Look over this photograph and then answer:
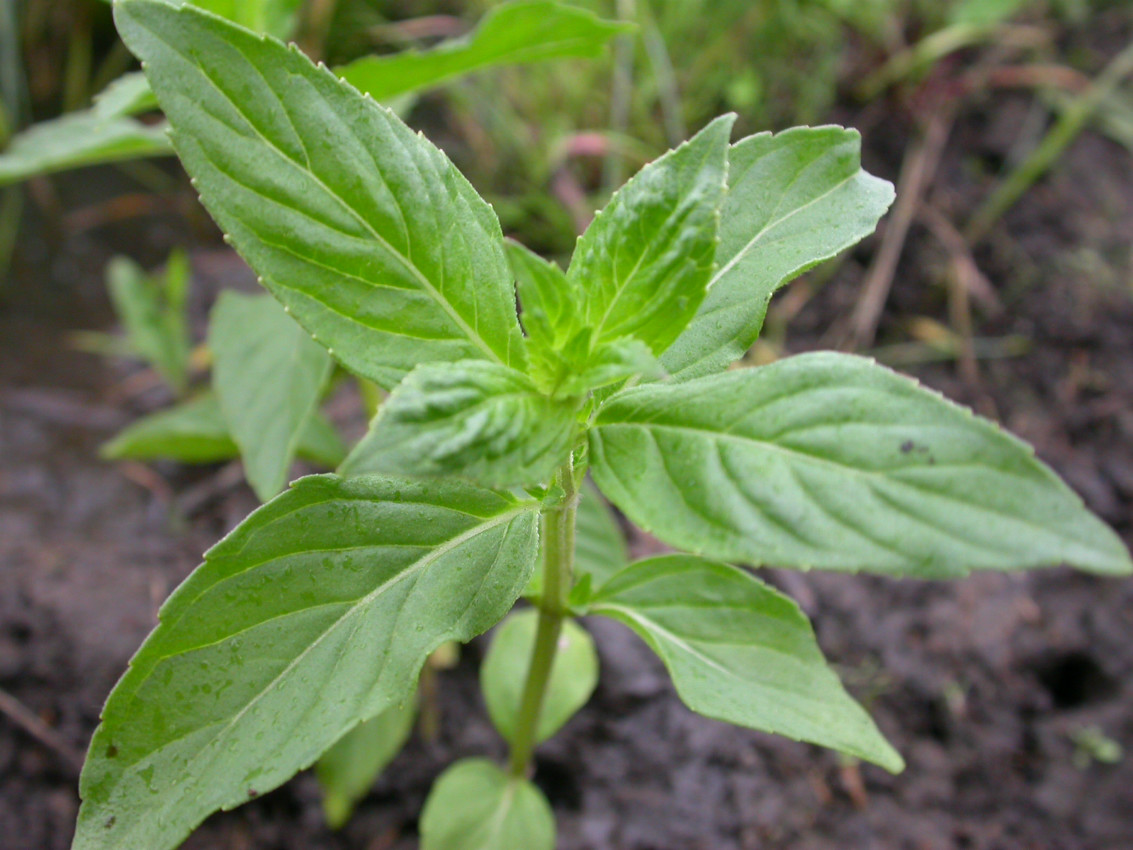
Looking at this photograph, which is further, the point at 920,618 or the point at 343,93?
the point at 920,618

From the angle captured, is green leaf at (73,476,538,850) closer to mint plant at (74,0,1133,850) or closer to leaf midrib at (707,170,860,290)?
mint plant at (74,0,1133,850)

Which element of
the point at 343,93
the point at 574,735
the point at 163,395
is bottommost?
the point at 574,735

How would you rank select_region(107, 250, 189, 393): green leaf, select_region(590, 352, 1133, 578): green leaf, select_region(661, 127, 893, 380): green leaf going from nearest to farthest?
1. select_region(590, 352, 1133, 578): green leaf
2. select_region(661, 127, 893, 380): green leaf
3. select_region(107, 250, 189, 393): green leaf

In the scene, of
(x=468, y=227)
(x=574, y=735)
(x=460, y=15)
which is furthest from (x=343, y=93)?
(x=460, y=15)

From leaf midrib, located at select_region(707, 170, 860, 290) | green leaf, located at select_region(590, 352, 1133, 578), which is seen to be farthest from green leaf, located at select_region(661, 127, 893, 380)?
green leaf, located at select_region(590, 352, 1133, 578)

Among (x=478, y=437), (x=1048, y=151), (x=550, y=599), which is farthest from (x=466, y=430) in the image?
(x=1048, y=151)

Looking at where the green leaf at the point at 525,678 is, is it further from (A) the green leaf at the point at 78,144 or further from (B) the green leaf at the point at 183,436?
(A) the green leaf at the point at 78,144

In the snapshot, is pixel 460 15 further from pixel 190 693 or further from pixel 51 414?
pixel 190 693
